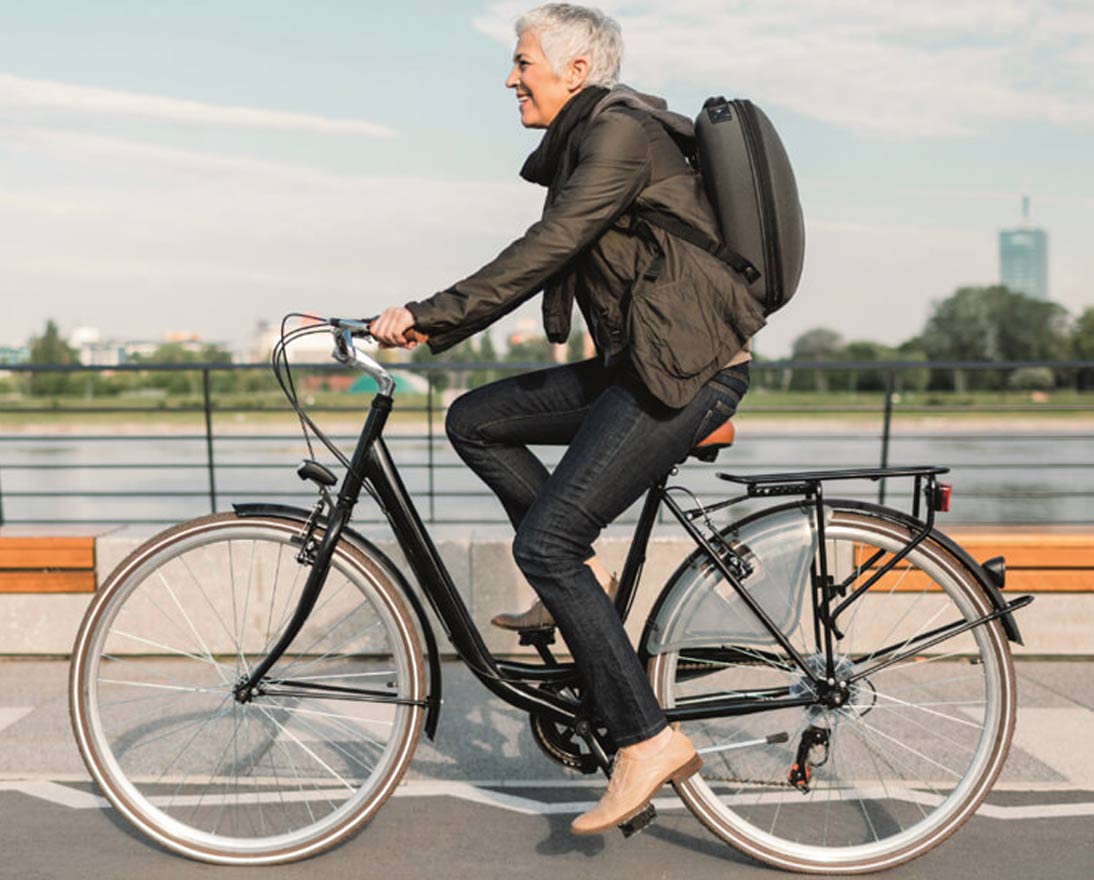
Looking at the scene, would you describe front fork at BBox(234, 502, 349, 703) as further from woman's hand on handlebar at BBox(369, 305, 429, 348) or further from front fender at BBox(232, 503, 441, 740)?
woman's hand on handlebar at BBox(369, 305, 429, 348)

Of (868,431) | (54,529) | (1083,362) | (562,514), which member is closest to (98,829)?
(562,514)

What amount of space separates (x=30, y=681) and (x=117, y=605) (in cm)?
221

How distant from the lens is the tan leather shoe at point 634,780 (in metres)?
3.10

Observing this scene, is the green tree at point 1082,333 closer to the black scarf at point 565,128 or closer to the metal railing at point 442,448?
the metal railing at point 442,448

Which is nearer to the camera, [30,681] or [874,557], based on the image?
[874,557]

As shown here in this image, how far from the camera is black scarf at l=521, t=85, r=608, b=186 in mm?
2975

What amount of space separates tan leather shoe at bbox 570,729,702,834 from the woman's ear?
163cm

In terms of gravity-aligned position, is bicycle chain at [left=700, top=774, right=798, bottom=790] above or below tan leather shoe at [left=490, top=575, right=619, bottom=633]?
below

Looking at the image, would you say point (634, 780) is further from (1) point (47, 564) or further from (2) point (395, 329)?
(1) point (47, 564)

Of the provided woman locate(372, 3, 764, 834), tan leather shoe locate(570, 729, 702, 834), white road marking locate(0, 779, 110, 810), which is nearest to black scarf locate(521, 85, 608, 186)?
woman locate(372, 3, 764, 834)

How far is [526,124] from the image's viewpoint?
10.3 feet

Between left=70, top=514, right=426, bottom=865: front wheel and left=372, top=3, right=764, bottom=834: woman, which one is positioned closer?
left=372, top=3, right=764, bottom=834: woman

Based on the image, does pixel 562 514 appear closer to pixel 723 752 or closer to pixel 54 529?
pixel 723 752

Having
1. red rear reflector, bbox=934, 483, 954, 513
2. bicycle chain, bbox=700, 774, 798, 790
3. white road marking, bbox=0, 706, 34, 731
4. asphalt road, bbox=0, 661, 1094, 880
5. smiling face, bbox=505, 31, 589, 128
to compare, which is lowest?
asphalt road, bbox=0, 661, 1094, 880
